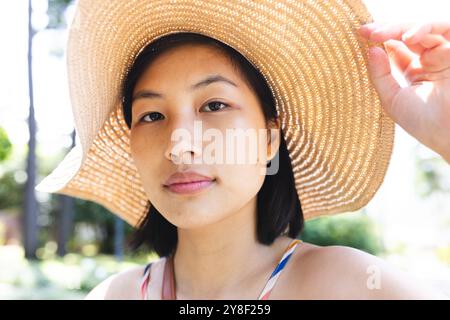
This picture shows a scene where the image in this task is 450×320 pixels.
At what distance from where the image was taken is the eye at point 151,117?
5.26 feet

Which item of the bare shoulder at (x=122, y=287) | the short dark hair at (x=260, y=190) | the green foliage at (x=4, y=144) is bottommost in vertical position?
the bare shoulder at (x=122, y=287)

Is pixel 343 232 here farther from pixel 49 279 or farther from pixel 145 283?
pixel 145 283

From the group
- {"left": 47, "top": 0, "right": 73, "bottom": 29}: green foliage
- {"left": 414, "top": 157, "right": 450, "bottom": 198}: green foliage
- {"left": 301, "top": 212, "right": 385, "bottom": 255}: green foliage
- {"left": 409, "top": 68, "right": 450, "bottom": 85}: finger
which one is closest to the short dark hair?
{"left": 409, "top": 68, "right": 450, "bottom": 85}: finger

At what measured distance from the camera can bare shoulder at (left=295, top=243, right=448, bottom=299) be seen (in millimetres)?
1393

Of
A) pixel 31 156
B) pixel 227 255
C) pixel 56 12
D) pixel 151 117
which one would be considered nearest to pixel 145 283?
pixel 227 255

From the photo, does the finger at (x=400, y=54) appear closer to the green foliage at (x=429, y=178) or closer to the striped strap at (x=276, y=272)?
the striped strap at (x=276, y=272)

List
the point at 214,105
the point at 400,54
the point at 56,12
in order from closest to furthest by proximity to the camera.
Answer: the point at 400,54
the point at 214,105
the point at 56,12

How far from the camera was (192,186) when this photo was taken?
1.47m

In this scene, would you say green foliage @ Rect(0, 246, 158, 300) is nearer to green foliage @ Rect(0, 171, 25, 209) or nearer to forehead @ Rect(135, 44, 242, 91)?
forehead @ Rect(135, 44, 242, 91)

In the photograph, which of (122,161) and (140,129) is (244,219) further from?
(122,161)

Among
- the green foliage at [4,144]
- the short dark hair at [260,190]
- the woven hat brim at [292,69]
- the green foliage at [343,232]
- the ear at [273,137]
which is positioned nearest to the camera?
the woven hat brim at [292,69]

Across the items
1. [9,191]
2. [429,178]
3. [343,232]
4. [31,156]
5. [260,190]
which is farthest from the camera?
[429,178]

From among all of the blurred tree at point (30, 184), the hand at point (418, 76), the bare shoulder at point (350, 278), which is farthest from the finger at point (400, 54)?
the blurred tree at point (30, 184)

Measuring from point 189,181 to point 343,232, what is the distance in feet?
34.3
